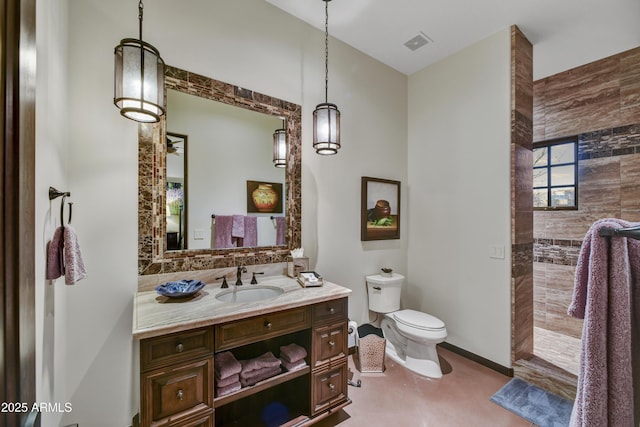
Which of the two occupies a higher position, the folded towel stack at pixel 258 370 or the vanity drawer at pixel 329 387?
the folded towel stack at pixel 258 370

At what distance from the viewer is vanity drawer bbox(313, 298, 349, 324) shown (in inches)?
67.6

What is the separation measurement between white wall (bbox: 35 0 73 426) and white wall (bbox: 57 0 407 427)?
Answer: 56 mm

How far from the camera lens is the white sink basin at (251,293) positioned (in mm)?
1744

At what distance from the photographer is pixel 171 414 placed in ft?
4.09

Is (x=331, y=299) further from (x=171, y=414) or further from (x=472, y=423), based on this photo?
(x=472, y=423)

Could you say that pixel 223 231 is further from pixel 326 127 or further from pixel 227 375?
pixel 326 127

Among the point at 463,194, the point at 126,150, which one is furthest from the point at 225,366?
the point at 463,194

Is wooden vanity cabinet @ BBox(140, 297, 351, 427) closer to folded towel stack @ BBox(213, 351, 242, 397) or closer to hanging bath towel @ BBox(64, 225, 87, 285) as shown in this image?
folded towel stack @ BBox(213, 351, 242, 397)

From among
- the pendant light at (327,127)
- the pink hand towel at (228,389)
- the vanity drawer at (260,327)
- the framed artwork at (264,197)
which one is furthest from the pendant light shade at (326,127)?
the pink hand towel at (228,389)

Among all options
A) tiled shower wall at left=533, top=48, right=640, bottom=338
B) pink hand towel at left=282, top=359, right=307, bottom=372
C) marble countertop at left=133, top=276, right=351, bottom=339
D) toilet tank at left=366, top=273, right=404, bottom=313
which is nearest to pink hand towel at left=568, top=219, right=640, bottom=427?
marble countertop at left=133, top=276, right=351, bottom=339

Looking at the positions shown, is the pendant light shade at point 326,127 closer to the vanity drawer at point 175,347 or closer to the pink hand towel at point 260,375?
the vanity drawer at point 175,347

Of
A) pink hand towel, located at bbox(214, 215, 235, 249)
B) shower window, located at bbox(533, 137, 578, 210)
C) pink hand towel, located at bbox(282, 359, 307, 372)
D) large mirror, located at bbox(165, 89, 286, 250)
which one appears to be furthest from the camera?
shower window, located at bbox(533, 137, 578, 210)

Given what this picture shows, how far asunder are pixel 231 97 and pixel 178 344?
5.34 ft

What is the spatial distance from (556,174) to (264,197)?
3.50 m
